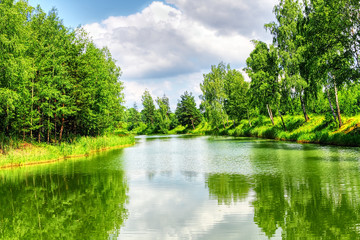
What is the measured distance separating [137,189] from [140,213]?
4.81 metres

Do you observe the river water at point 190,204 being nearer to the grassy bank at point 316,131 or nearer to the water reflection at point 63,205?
the water reflection at point 63,205

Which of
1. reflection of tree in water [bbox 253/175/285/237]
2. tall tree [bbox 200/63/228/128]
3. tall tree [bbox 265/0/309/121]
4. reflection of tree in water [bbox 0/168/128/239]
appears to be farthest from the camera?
tall tree [bbox 200/63/228/128]

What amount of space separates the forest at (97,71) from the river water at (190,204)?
10.3 meters

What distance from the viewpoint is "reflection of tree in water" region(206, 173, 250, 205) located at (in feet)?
44.1

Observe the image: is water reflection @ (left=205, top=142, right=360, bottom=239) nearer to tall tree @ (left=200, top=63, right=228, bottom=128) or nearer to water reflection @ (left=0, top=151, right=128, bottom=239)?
water reflection @ (left=0, top=151, right=128, bottom=239)

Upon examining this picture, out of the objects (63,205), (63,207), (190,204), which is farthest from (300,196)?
(63,205)

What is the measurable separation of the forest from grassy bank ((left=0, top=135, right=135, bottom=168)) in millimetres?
1776

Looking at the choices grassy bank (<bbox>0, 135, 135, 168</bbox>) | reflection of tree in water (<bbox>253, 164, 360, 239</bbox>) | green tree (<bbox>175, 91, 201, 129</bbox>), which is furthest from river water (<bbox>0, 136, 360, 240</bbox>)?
Answer: green tree (<bbox>175, 91, 201, 129</bbox>)

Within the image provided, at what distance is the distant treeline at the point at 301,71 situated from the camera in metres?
26.2

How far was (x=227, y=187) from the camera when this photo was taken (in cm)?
1570

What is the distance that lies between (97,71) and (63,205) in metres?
35.6

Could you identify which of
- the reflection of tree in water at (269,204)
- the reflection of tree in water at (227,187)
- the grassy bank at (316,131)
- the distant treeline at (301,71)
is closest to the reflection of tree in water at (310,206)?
the reflection of tree in water at (269,204)

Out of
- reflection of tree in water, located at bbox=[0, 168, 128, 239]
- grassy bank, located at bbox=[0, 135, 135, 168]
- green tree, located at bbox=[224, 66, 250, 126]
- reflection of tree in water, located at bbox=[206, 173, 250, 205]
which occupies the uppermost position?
green tree, located at bbox=[224, 66, 250, 126]

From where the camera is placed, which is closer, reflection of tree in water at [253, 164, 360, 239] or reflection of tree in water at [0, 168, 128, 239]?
reflection of tree in water at [253, 164, 360, 239]
